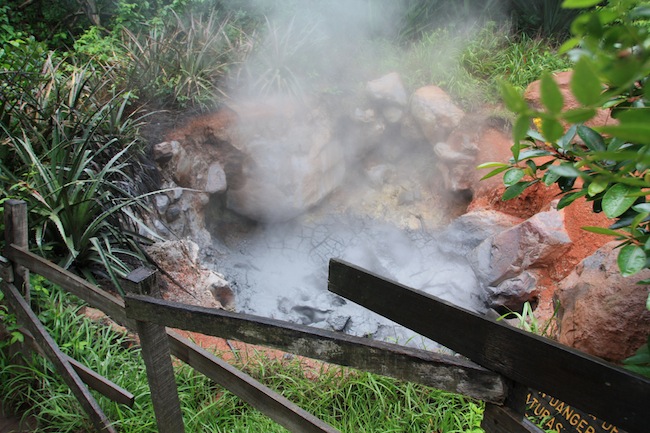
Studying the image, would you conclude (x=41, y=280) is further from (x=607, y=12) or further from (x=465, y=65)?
(x=465, y=65)

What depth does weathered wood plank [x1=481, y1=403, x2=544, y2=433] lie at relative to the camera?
1.16 m

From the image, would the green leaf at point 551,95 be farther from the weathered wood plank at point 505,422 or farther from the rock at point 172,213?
the rock at point 172,213

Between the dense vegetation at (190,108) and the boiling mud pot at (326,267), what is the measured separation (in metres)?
1.43

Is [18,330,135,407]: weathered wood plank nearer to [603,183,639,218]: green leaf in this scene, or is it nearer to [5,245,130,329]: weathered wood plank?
[5,245,130,329]: weathered wood plank

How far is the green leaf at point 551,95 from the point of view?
476 millimetres

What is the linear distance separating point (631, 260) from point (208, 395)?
2.32m

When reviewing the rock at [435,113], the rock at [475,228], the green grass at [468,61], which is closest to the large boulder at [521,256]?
the rock at [475,228]

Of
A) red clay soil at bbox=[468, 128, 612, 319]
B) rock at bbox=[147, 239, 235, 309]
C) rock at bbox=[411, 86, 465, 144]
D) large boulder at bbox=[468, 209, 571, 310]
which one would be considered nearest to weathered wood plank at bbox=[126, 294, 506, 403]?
rock at bbox=[147, 239, 235, 309]

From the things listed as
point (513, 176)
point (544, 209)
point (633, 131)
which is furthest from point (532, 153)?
point (544, 209)

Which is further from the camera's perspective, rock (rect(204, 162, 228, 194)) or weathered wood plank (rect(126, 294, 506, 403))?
rock (rect(204, 162, 228, 194))

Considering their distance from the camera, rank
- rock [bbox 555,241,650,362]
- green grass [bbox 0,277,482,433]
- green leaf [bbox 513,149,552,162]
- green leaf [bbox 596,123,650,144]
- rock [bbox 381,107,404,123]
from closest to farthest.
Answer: green leaf [bbox 596,123,650,144] < green leaf [bbox 513,149,552,162] < rock [bbox 555,241,650,362] < green grass [bbox 0,277,482,433] < rock [bbox 381,107,404,123]

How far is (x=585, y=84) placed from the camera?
48cm

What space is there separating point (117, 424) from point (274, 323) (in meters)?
1.46

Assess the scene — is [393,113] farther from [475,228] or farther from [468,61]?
[475,228]
